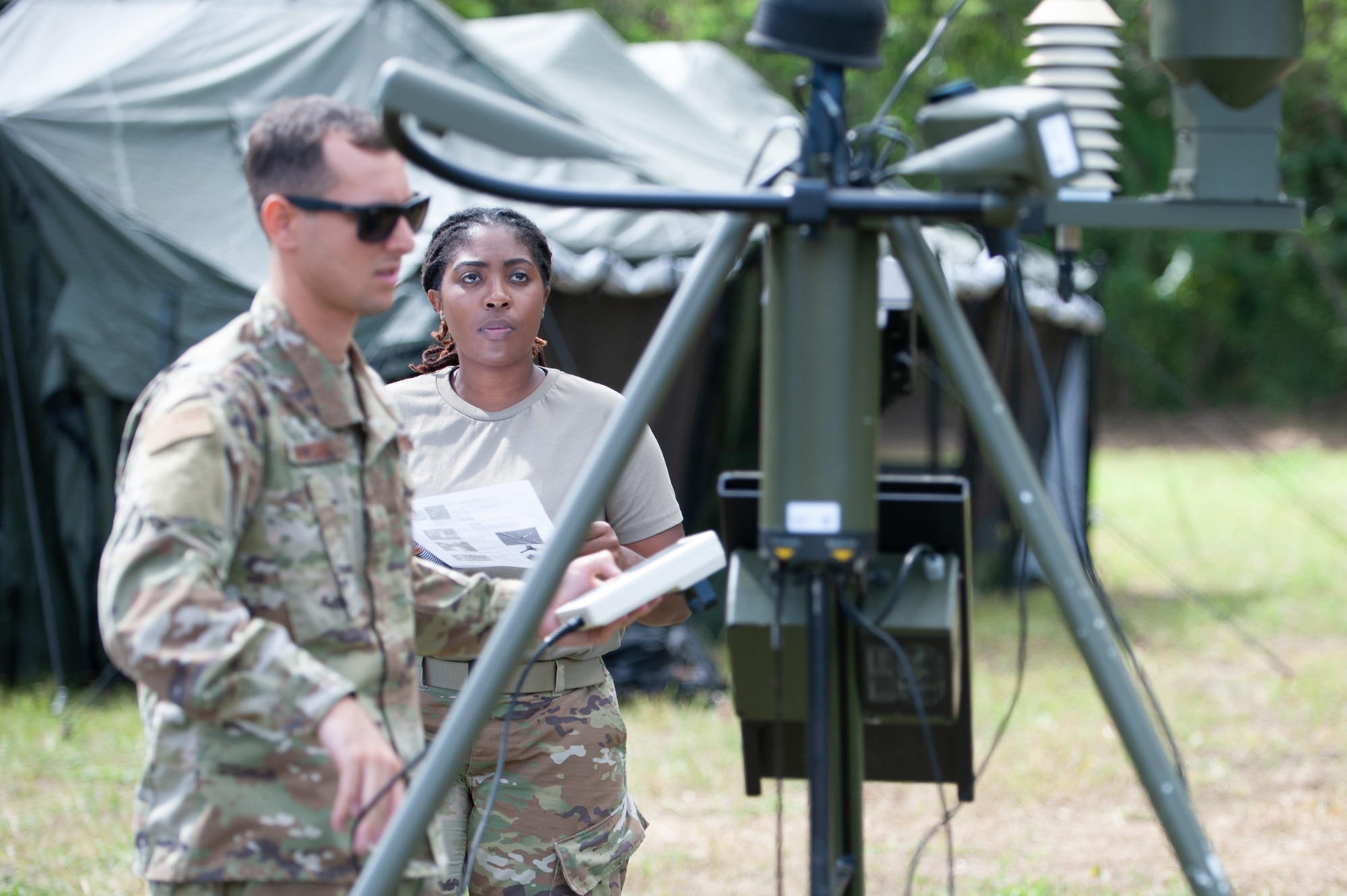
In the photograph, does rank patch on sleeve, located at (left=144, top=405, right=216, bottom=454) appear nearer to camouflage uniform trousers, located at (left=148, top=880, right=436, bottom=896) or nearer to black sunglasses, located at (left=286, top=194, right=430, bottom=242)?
black sunglasses, located at (left=286, top=194, right=430, bottom=242)

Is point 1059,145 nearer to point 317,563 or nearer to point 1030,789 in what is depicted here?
point 317,563

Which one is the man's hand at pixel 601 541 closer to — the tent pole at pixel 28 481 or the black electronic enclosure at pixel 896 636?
the black electronic enclosure at pixel 896 636

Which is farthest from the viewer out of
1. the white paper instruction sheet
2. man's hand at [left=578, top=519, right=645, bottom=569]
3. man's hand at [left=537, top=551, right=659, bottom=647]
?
the white paper instruction sheet

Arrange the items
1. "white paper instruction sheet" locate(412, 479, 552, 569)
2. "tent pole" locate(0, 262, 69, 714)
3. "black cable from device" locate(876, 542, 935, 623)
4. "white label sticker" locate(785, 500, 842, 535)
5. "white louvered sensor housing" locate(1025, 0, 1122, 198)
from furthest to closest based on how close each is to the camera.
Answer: "tent pole" locate(0, 262, 69, 714) < "white paper instruction sheet" locate(412, 479, 552, 569) < "white louvered sensor housing" locate(1025, 0, 1122, 198) < "black cable from device" locate(876, 542, 935, 623) < "white label sticker" locate(785, 500, 842, 535)

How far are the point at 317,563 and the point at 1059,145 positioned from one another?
1.01m

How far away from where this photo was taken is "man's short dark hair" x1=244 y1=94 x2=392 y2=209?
1.74 m

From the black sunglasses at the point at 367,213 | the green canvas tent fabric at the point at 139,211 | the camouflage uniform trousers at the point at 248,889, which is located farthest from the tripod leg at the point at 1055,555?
the green canvas tent fabric at the point at 139,211

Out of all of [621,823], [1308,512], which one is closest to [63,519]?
[621,823]

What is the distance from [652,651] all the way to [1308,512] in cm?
732

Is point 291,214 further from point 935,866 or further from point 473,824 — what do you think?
point 935,866

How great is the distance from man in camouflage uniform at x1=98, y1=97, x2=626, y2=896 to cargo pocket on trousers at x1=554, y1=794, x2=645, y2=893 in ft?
2.58

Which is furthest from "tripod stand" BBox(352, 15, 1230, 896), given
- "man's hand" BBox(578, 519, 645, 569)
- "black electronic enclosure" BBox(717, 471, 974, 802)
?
"man's hand" BBox(578, 519, 645, 569)

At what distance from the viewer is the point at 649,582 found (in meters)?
1.98

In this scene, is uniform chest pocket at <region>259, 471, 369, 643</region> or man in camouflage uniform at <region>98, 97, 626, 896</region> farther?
uniform chest pocket at <region>259, 471, 369, 643</region>
